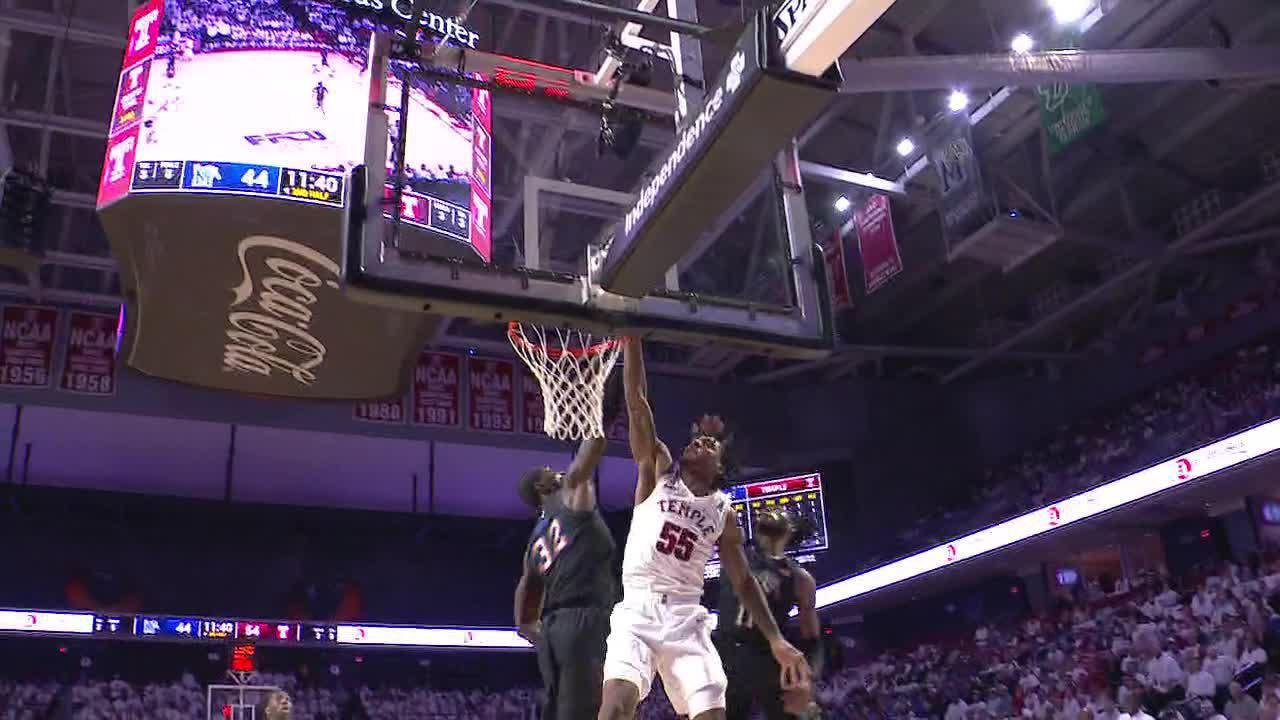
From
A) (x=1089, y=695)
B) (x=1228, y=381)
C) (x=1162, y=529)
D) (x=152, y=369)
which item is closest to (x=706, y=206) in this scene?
(x=152, y=369)

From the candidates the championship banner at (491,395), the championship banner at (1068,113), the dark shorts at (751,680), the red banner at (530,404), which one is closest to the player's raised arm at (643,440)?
the dark shorts at (751,680)

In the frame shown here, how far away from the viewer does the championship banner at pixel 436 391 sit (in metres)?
18.5

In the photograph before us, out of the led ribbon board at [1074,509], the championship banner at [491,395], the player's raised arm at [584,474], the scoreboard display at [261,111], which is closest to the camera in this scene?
the player's raised arm at [584,474]

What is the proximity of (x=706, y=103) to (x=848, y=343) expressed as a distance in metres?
17.0

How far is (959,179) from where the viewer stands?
12.4 metres

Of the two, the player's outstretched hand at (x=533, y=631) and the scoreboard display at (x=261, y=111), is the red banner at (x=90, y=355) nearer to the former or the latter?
the scoreboard display at (x=261, y=111)

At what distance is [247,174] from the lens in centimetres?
771

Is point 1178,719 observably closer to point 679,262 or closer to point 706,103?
point 679,262

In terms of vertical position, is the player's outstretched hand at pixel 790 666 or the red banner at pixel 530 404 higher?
the red banner at pixel 530 404

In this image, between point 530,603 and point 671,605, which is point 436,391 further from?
point 671,605

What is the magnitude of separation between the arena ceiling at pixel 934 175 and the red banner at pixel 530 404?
3.09ft

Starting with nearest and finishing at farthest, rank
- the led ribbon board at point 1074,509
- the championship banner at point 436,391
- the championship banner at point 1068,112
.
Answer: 1. the championship banner at point 1068,112
2. the led ribbon board at point 1074,509
3. the championship banner at point 436,391

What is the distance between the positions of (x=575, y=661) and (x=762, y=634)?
960mm

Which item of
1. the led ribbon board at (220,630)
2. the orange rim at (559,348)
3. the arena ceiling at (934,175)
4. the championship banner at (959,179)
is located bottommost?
the orange rim at (559,348)
